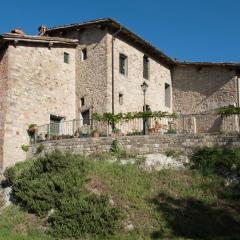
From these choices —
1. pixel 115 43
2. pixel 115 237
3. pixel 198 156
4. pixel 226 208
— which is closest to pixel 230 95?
pixel 115 43

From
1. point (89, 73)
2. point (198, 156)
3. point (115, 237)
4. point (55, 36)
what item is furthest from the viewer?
point (55, 36)

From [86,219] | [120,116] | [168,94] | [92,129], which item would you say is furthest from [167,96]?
[86,219]

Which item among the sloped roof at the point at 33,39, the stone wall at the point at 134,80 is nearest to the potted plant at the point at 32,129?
the stone wall at the point at 134,80

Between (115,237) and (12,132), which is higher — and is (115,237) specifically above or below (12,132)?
below

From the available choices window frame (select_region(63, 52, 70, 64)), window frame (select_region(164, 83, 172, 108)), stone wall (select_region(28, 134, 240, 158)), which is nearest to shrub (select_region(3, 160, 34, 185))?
stone wall (select_region(28, 134, 240, 158))

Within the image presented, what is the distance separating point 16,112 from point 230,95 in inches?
489

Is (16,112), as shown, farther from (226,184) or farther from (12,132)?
(226,184)

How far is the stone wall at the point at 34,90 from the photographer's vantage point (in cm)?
2394

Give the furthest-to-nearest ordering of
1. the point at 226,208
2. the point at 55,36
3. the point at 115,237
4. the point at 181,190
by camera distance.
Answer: the point at 55,36
the point at 181,190
the point at 226,208
the point at 115,237

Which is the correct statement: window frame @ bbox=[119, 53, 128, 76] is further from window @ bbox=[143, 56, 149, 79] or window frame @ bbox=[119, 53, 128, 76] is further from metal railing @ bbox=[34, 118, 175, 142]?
metal railing @ bbox=[34, 118, 175, 142]

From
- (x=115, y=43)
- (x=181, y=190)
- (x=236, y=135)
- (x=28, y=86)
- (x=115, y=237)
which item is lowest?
(x=115, y=237)

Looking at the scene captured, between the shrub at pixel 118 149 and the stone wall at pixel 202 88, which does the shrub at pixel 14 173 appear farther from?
the stone wall at pixel 202 88

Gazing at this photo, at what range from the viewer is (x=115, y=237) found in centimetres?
1573

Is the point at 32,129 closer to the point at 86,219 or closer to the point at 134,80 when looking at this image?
the point at 134,80
